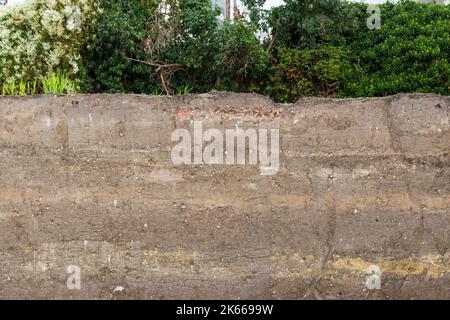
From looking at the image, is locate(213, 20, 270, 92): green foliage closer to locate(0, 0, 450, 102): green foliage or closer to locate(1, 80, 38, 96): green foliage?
locate(0, 0, 450, 102): green foliage

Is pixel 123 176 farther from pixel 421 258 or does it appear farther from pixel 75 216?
pixel 421 258

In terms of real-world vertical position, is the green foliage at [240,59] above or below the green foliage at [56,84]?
above

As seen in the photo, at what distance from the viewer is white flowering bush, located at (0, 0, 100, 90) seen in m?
6.33

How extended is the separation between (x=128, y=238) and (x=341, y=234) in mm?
1727

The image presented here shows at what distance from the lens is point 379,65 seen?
6.75 meters

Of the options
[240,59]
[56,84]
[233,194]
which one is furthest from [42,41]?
[233,194]

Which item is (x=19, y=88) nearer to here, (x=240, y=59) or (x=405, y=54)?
(x=240, y=59)
